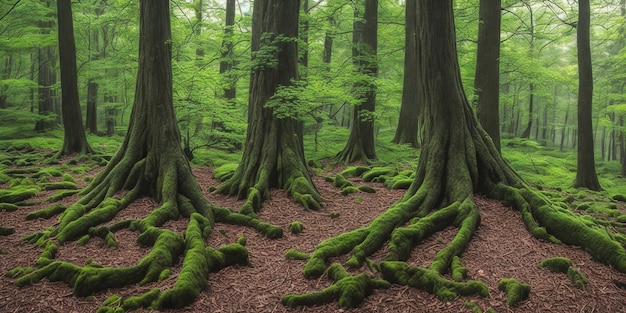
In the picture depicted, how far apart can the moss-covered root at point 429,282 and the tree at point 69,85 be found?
1148 centimetres

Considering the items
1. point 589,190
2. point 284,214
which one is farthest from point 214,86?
point 589,190

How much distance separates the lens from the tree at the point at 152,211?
4.30m

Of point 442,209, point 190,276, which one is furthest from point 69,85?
point 442,209

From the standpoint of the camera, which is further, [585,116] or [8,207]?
[585,116]

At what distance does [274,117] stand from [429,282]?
528 cm

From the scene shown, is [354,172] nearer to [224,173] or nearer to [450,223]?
[224,173]

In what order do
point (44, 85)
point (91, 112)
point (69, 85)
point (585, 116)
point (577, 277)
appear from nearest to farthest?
point (577, 277) < point (585, 116) < point (69, 85) < point (44, 85) < point (91, 112)

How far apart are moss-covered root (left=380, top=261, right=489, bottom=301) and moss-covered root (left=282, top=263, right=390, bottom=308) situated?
177mm

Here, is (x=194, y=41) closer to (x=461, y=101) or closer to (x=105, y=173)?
(x=105, y=173)

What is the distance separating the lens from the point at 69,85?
11.7m

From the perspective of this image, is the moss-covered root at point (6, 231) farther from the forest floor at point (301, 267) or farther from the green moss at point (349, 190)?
the green moss at point (349, 190)

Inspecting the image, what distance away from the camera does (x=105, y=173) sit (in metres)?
7.07

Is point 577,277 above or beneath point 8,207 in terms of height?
above

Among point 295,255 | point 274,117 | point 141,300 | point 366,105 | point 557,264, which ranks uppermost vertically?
point 366,105
